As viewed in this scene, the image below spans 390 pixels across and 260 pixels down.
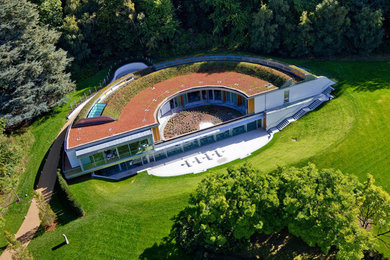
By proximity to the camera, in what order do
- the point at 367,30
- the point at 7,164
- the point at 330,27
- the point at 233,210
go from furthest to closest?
1. the point at 330,27
2. the point at 367,30
3. the point at 7,164
4. the point at 233,210

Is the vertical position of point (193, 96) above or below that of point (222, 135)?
above

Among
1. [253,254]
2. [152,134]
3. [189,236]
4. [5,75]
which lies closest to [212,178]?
[189,236]

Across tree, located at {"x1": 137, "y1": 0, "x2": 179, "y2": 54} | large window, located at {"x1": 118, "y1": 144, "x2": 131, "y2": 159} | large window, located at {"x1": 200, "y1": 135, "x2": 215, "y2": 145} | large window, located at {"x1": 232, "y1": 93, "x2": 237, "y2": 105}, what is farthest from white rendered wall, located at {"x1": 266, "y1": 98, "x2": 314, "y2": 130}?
tree, located at {"x1": 137, "y1": 0, "x2": 179, "y2": 54}

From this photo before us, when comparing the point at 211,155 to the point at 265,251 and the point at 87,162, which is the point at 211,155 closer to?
the point at 265,251

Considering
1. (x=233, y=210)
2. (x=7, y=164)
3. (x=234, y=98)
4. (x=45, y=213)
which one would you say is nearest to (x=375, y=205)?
(x=233, y=210)

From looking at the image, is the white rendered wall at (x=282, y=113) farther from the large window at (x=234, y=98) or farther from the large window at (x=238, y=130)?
the large window at (x=234, y=98)
